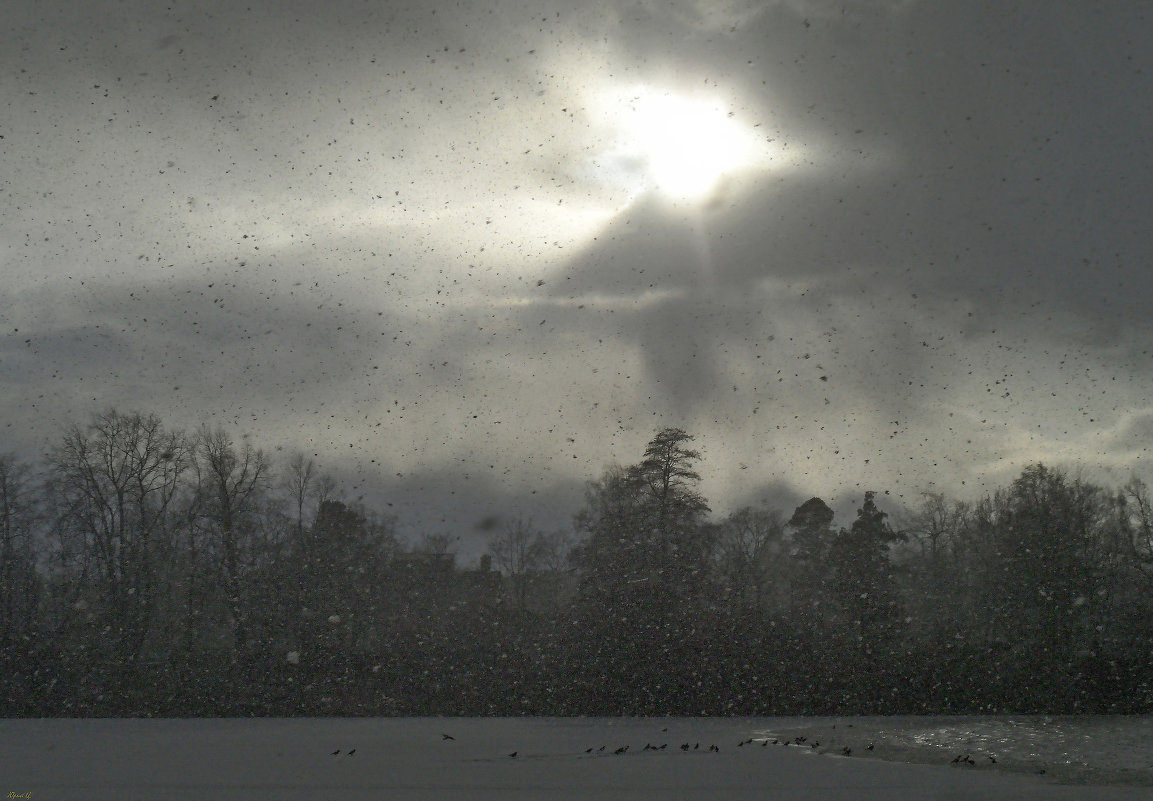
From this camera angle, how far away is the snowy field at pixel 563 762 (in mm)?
9938

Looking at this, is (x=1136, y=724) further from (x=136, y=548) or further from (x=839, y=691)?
(x=136, y=548)

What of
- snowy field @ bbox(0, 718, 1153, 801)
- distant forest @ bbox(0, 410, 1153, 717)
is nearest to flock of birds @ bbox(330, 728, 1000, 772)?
snowy field @ bbox(0, 718, 1153, 801)

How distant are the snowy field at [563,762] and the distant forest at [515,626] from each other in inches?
204

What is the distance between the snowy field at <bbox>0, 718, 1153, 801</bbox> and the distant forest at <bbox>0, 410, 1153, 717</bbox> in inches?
204

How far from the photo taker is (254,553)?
92.7 ft

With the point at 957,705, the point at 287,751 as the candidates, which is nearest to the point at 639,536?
the point at 957,705

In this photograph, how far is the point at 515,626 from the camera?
28.2 m

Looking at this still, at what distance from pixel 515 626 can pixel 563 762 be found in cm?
1550

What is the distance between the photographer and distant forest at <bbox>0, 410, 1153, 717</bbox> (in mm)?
26125

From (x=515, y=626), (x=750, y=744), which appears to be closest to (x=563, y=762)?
(x=750, y=744)

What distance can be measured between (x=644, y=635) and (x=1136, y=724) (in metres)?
13.0

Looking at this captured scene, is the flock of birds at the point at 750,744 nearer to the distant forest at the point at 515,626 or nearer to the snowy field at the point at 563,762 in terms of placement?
the snowy field at the point at 563,762

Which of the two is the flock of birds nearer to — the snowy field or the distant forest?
the snowy field

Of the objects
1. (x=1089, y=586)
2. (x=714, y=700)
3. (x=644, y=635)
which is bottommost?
(x=714, y=700)
